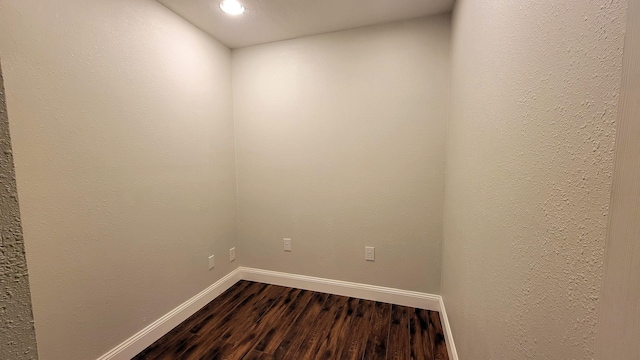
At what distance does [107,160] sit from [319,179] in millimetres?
1482

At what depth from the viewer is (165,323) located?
1.76m

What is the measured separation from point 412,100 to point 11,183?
2076 millimetres

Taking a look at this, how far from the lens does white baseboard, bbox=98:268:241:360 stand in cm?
150

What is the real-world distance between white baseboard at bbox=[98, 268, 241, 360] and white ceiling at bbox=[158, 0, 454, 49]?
2.22 meters

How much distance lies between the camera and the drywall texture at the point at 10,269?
388 millimetres

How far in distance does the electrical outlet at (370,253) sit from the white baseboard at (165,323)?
136 centimetres

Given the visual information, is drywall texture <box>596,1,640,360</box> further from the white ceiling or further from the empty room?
the white ceiling

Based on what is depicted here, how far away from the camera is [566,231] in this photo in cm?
46

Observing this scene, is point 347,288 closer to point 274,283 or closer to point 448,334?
point 274,283

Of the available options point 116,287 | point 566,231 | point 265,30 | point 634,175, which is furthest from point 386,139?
point 116,287

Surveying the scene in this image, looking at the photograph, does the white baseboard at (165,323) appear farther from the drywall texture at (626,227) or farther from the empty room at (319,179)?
the drywall texture at (626,227)

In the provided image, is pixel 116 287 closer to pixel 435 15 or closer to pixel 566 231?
pixel 566 231

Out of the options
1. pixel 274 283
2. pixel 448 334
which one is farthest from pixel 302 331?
pixel 448 334

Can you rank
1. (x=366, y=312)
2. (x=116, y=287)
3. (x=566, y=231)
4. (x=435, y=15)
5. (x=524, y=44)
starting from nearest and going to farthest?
(x=566, y=231)
(x=524, y=44)
(x=116, y=287)
(x=435, y=15)
(x=366, y=312)
